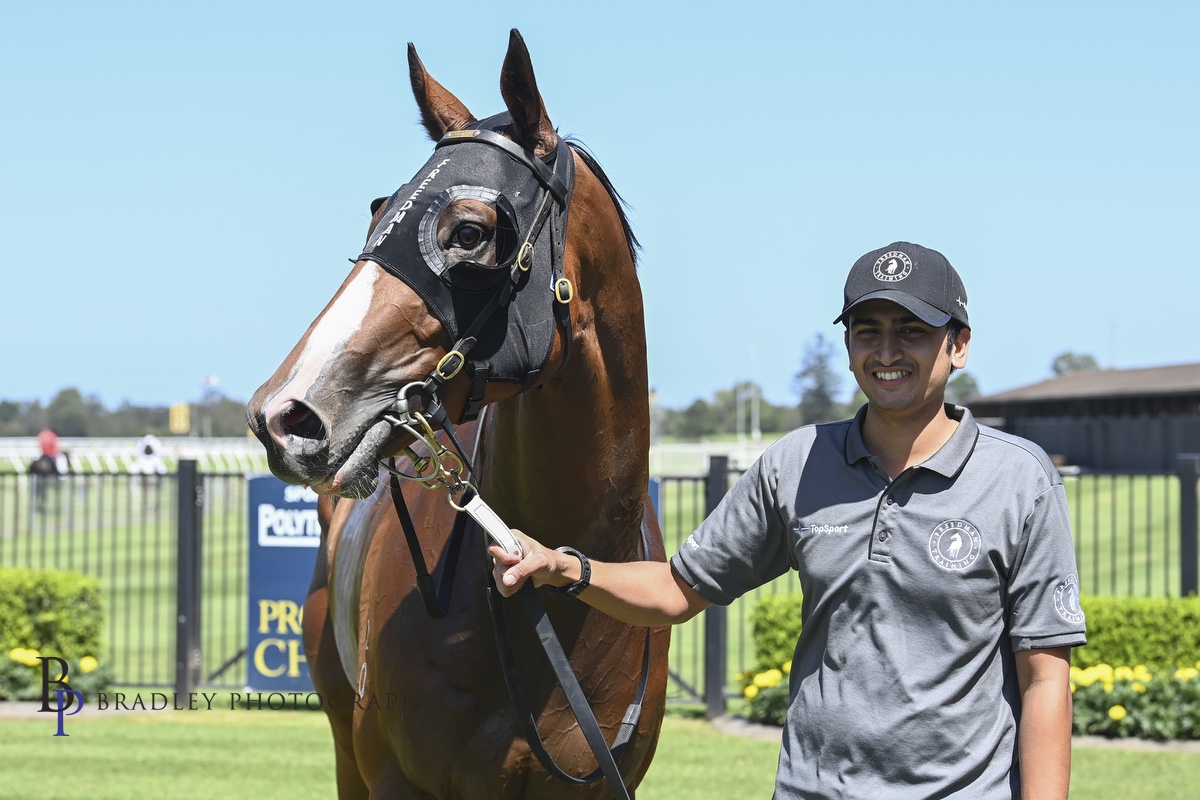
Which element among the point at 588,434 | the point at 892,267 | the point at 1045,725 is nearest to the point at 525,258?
the point at 588,434

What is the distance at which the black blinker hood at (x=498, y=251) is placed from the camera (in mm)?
2334

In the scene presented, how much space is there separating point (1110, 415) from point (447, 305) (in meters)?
46.0

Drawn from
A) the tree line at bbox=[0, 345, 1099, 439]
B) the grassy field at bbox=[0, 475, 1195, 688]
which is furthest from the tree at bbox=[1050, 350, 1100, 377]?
the grassy field at bbox=[0, 475, 1195, 688]

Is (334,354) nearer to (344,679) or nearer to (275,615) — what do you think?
(344,679)

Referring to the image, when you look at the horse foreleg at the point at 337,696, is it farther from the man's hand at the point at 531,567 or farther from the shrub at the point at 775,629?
the shrub at the point at 775,629

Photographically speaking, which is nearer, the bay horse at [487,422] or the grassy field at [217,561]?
the bay horse at [487,422]

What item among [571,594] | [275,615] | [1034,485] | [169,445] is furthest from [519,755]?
[169,445]

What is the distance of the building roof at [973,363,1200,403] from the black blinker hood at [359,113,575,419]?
42.3 metres

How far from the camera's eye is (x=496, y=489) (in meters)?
2.86

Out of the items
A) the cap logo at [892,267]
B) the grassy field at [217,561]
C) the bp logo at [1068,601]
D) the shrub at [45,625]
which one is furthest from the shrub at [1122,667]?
the cap logo at [892,267]

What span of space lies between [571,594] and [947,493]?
2.60 ft

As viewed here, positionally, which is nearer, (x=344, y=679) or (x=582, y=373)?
(x=582, y=373)

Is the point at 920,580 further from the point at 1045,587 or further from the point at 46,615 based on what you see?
the point at 46,615

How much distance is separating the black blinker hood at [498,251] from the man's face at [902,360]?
645 millimetres
